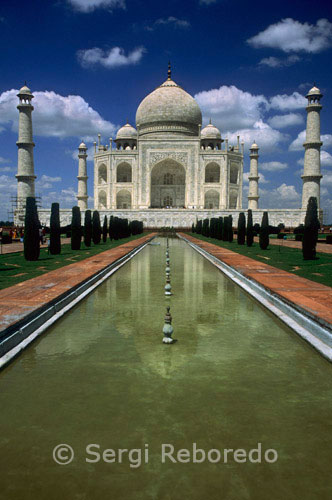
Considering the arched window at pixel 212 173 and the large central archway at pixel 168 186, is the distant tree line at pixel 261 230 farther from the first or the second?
the arched window at pixel 212 173

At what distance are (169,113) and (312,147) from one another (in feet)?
59.2

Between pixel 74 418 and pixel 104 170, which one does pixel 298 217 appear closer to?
pixel 104 170

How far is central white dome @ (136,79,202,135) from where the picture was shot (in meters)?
47.1

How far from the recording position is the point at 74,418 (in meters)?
2.43

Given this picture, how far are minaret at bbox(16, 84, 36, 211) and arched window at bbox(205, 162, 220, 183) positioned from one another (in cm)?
2037

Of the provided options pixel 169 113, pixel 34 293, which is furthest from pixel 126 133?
pixel 34 293

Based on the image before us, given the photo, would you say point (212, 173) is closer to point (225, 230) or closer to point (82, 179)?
point (82, 179)

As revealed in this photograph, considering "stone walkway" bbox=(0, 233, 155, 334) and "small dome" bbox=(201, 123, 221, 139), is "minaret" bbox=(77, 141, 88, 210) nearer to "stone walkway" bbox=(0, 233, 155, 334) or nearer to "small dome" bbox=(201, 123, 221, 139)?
"small dome" bbox=(201, 123, 221, 139)

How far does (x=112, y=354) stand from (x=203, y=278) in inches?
195

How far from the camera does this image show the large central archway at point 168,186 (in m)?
47.3

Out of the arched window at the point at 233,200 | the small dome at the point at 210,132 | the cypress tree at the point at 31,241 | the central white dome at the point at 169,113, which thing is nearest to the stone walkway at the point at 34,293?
the cypress tree at the point at 31,241

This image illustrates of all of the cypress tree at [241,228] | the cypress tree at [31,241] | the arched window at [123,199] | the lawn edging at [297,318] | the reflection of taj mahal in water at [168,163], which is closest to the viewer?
the lawn edging at [297,318]

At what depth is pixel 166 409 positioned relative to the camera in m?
2.53

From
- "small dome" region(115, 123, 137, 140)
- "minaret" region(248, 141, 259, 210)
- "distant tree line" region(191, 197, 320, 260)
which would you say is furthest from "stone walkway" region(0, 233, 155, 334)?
"small dome" region(115, 123, 137, 140)
